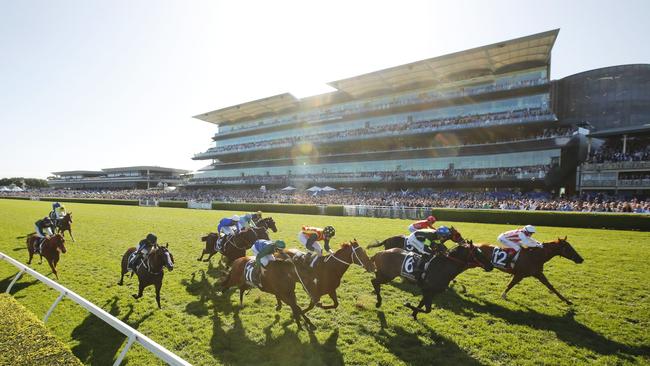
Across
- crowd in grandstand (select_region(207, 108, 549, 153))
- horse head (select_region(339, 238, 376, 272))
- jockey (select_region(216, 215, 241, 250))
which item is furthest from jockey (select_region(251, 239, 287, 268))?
crowd in grandstand (select_region(207, 108, 549, 153))

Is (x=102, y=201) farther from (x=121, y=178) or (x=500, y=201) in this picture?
(x=500, y=201)

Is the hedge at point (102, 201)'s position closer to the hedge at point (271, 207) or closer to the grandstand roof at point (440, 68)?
the hedge at point (271, 207)

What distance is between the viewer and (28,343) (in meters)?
4.28

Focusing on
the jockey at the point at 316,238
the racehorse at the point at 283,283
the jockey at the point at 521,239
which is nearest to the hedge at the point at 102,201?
the jockey at the point at 316,238

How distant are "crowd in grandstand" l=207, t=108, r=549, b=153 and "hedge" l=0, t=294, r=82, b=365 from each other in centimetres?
3621

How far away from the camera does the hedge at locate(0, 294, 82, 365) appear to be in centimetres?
392

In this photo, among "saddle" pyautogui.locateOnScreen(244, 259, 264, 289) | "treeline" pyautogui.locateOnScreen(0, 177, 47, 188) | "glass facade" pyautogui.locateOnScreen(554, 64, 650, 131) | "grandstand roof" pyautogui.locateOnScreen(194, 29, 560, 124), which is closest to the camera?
"saddle" pyautogui.locateOnScreen(244, 259, 264, 289)

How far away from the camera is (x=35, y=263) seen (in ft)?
32.5

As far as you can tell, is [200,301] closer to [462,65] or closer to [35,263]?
[35,263]

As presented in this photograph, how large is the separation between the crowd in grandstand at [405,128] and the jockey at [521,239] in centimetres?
2968

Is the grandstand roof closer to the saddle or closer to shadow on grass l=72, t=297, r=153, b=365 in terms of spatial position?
the saddle

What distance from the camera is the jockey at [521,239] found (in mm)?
6633

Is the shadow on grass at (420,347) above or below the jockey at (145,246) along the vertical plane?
below

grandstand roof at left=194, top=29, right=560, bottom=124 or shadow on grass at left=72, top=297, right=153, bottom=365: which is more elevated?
grandstand roof at left=194, top=29, right=560, bottom=124
